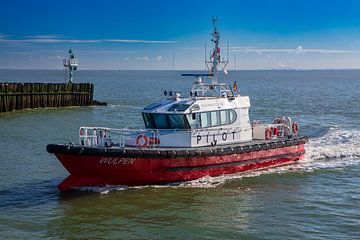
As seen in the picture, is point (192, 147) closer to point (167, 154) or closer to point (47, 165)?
point (167, 154)

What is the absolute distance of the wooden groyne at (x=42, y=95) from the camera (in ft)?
144

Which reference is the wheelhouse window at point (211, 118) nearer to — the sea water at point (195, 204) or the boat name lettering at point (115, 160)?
the sea water at point (195, 204)

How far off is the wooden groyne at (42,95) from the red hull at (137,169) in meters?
28.4

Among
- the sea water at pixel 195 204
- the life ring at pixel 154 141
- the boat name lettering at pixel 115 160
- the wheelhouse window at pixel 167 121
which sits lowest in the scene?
the sea water at pixel 195 204

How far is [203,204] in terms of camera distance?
1636cm

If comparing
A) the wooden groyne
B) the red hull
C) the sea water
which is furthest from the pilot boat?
the wooden groyne

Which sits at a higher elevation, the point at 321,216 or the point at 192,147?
the point at 192,147

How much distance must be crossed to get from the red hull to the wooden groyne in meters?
28.4

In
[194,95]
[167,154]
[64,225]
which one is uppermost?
[194,95]

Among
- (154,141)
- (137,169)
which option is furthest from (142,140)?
(137,169)

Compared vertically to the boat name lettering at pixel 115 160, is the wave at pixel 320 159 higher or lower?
lower

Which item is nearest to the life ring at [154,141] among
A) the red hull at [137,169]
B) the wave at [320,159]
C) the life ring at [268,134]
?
the red hull at [137,169]

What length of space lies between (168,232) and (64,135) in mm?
18219

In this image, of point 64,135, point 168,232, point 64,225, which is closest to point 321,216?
point 168,232
